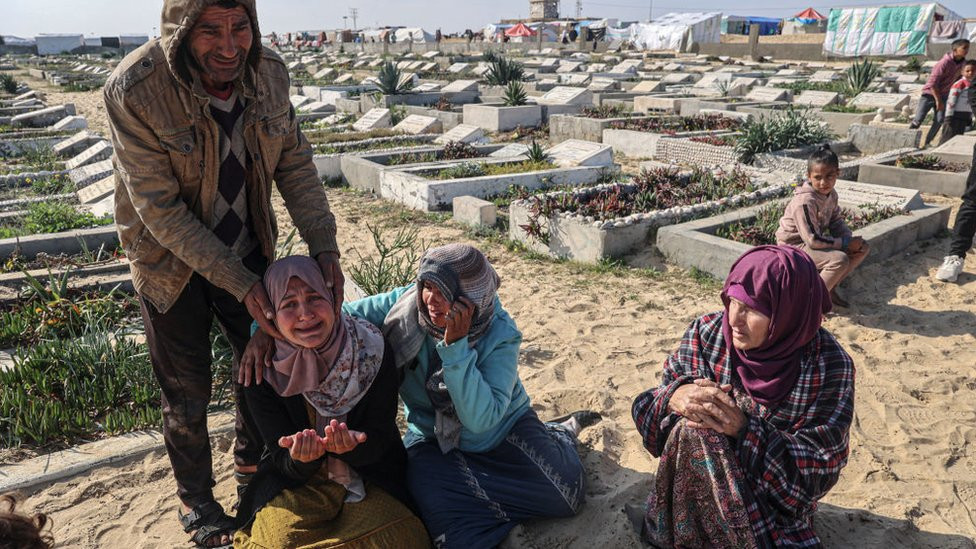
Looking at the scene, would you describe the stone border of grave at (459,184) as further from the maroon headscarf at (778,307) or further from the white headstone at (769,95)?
the white headstone at (769,95)

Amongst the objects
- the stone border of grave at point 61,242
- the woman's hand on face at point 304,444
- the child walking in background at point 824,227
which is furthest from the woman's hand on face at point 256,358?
the stone border of grave at point 61,242

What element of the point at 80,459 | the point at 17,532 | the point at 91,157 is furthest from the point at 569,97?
the point at 17,532

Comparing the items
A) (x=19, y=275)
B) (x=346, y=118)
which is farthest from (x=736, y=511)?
(x=346, y=118)

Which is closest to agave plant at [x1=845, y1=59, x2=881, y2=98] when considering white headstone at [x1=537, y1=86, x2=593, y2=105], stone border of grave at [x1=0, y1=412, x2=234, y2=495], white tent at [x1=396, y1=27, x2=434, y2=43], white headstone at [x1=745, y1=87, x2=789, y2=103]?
white headstone at [x1=745, y1=87, x2=789, y2=103]

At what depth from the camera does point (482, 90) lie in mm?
17922

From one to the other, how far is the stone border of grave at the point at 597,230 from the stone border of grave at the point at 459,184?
1279 millimetres

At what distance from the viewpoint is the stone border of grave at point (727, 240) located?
508cm

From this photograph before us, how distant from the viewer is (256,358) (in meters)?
2.14

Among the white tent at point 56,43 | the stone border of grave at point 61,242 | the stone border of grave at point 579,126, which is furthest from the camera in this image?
the white tent at point 56,43

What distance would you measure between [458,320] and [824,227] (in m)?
3.50

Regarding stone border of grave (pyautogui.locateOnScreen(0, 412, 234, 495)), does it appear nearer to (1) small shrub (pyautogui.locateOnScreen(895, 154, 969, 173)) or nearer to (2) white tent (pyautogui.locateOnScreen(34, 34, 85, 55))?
(1) small shrub (pyautogui.locateOnScreen(895, 154, 969, 173))

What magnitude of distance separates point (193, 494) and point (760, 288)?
2.12 m

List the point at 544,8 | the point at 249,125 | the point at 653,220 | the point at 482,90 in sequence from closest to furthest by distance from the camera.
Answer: the point at 249,125 < the point at 653,220 < the point at 482,90 < the point at 544,8

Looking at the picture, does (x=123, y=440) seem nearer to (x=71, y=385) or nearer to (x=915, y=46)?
(x=71, y=385)
